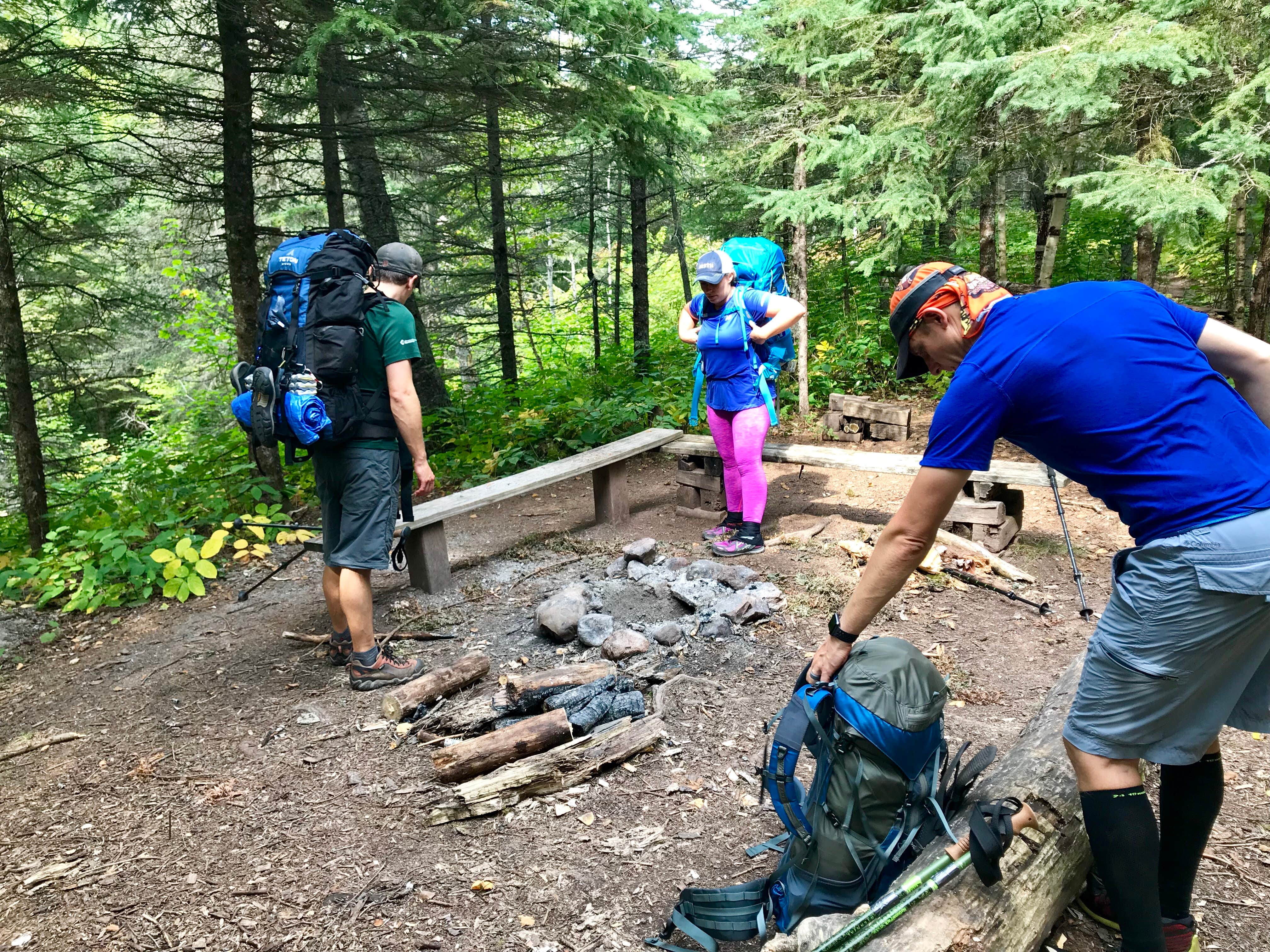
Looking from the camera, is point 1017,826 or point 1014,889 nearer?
point 1014,889

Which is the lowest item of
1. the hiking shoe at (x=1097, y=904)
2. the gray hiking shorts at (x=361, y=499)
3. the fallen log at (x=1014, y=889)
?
the hiking shoe at (x=1097, y=904)

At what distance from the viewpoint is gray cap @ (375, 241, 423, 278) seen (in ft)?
13.1

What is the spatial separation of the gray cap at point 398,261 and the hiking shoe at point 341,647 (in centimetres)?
197

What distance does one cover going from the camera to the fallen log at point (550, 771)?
298 cm

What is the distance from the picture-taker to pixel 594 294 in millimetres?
12930

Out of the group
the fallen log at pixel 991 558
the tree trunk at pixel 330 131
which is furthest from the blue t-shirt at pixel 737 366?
the tree trunk at pixel 330 131

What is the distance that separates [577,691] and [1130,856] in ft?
7.44

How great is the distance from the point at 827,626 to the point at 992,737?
4.57 ft

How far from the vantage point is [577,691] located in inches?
142

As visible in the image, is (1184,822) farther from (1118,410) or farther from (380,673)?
(380,673)

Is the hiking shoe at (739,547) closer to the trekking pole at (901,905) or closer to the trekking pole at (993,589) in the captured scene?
the trekking pole at (993,589)

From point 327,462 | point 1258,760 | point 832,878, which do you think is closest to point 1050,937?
point 832,878

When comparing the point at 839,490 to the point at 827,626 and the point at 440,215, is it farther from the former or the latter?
the point at 440,215

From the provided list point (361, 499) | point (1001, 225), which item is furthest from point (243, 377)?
point (1001, 225)
